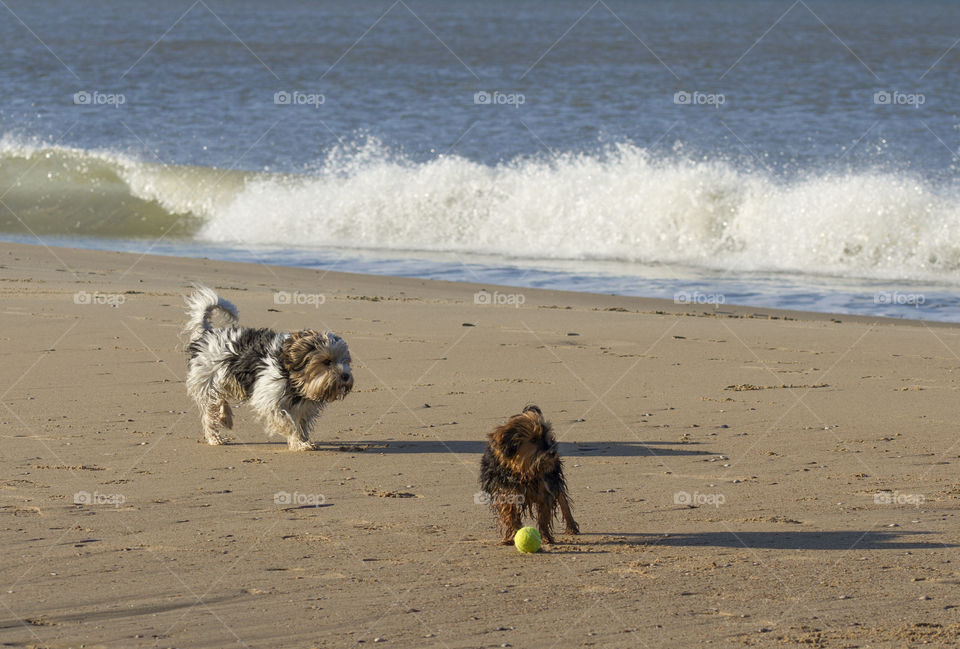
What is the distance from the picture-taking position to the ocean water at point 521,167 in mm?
18438

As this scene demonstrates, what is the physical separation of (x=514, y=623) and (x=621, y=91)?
35092 millimetres

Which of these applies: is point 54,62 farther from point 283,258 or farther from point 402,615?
point 402,615

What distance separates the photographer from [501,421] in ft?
27.5

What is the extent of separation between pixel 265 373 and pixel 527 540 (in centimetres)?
294

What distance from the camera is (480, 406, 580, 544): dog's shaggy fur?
5.65 metres

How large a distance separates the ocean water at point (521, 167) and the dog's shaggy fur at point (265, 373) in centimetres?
765

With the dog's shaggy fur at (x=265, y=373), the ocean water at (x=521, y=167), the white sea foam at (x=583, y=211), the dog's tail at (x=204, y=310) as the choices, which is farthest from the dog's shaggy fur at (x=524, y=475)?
the white sea foam at (x=583, y=211)

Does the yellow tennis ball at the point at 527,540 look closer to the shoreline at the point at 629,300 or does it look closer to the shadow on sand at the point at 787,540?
the shadow on sand at the point at 787,540

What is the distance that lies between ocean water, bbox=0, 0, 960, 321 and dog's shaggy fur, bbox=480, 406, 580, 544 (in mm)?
9157

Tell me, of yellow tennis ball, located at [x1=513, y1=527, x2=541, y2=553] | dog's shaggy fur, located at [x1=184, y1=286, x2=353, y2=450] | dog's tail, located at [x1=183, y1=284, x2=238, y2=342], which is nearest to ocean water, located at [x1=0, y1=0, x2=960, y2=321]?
dog's tail, located at [x1=183, y1=284, x2=238, y2=342]

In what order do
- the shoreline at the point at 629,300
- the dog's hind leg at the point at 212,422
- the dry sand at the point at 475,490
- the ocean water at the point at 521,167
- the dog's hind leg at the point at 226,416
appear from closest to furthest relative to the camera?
the dry sand at the point at 475,490 < the dog's hind leg at the point at 212,422 < the dog's hind leg at the point at 226,416 < the shoreline at the point at 629,300 < the ocean water at the point at 521,167

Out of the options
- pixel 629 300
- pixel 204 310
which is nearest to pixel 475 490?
pixel 204 310

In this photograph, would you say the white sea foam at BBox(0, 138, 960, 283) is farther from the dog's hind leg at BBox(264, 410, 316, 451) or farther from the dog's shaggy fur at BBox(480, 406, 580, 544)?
the dog's shaggy fur at BBox(480, 406, 580, 544)

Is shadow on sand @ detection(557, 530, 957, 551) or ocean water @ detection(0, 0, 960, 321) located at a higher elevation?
ocean water @ detection(0, 0, 960, 321)
